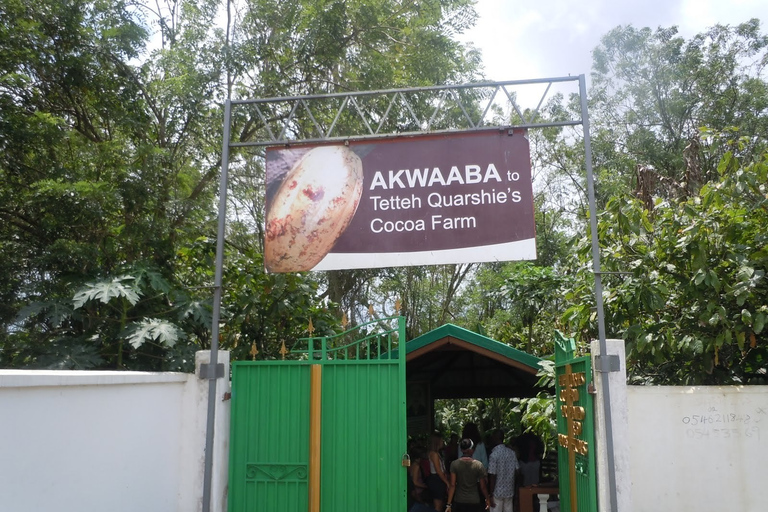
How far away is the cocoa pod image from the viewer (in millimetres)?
6621

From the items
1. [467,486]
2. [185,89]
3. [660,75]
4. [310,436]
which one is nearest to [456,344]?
[467,486]

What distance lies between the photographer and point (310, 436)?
21.2ft

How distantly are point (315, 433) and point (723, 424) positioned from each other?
12.0 ft

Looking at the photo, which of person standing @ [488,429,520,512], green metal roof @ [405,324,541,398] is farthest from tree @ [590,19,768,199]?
person standing @ [488,429,520,512]

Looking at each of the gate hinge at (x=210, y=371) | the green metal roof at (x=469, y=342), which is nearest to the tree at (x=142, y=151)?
the gate hinge at (x=210, y=371)

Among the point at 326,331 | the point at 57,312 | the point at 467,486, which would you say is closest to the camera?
the point at 57,312

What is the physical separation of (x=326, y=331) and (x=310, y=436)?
364 cm

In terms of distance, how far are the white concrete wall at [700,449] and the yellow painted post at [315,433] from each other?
9.34ft

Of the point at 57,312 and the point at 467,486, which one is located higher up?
the point at 57,312

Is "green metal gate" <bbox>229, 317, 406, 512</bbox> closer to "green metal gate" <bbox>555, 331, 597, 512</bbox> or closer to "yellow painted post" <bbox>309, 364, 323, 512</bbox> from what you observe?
"yellow painted post" <bbox>309, 364, 323, 512</bbox>

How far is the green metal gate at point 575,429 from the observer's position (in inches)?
235

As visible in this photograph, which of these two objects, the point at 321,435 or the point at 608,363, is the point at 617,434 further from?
the point at 321,435

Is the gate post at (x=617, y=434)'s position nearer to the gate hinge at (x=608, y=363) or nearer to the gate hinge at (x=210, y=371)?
the gate hinge at (x=608, y=363)

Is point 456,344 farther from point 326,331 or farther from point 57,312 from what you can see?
point 57,312
